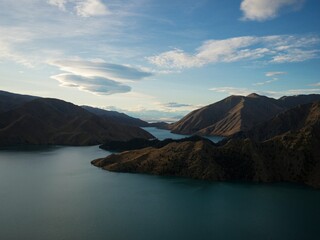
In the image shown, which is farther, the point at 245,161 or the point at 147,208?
the point at 245,161

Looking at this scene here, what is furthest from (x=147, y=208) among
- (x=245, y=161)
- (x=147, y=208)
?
(x=245, y=161)

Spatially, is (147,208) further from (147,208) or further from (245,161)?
(245,161)

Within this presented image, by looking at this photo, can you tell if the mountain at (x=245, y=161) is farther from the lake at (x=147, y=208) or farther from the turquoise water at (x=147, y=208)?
the turquoise water at (x=147, y=208)

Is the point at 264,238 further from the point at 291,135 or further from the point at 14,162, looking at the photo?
the point at 14,162

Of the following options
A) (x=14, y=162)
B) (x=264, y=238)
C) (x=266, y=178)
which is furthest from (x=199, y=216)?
(x=14, y=162)

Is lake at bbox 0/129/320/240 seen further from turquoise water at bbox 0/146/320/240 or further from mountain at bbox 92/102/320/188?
mountain at bbox 92/102/320/188

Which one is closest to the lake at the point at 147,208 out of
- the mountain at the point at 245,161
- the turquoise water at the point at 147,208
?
the turquoise water at the point at 147,208

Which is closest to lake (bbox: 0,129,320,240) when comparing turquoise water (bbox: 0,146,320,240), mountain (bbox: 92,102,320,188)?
turquoise water (bbox: 0,146,320,240)
